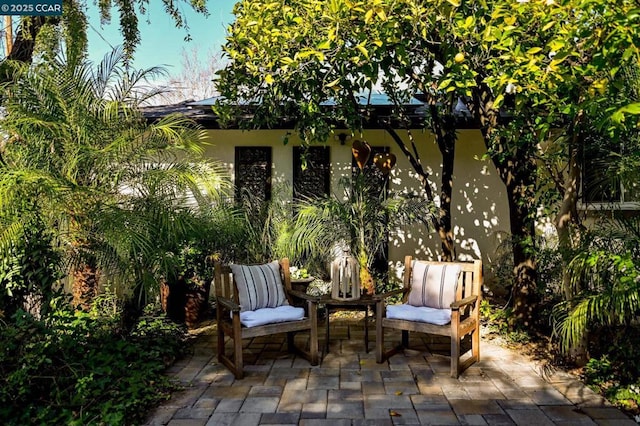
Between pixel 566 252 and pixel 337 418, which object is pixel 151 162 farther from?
pixel 566 252

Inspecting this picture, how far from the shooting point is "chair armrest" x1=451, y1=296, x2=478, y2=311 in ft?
13.1

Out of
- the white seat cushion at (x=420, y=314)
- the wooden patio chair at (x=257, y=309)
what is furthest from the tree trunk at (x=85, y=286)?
the white seat cushion at (x=420, y=314)

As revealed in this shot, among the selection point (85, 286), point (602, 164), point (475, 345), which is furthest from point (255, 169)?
point (602, 164)

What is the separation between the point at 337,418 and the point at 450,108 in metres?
4.04

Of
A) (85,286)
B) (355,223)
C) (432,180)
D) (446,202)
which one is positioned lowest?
(85,286)

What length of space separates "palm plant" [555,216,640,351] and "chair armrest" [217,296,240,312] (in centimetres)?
267

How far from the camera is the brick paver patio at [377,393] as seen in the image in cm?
324

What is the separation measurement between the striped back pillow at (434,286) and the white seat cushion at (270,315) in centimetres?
119

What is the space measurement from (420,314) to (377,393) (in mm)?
903

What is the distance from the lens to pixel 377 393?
12.1 ft

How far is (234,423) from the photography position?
3162 millimetres

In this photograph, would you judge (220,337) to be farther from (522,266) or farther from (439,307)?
(522,266)

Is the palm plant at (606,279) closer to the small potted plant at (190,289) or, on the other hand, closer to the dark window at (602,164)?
the dark window at (602,164)

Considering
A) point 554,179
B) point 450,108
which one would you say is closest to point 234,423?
point 554,179
